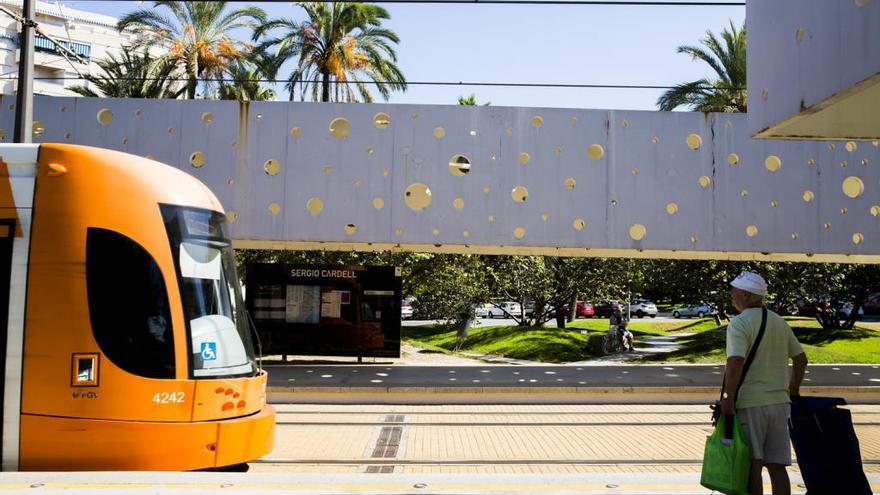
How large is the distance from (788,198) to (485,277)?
55.0ft

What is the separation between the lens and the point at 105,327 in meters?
6.12

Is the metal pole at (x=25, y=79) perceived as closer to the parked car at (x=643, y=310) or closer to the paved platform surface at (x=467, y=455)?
the paved platform surface at (x=467, y=455)

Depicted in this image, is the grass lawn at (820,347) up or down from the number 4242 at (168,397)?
down

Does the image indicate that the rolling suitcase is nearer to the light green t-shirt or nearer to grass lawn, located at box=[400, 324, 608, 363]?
the light green t-shirt

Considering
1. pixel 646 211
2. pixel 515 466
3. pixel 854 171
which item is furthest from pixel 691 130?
pixel 515 466

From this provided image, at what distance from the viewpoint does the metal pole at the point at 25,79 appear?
10977mm

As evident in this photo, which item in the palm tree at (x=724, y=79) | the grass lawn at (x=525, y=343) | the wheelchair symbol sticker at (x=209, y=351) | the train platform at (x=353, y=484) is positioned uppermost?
the palm tree at (x=724, y=79)

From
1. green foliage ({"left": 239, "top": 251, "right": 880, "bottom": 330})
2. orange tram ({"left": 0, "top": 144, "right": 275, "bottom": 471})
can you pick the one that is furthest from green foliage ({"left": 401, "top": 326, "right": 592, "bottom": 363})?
orange tram ({"left": 0, "top": 144, "right": 275, "bottom": 471})

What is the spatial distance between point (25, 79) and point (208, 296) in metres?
6.67

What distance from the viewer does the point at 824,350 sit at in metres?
22.1

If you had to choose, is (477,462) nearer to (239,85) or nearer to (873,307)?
(239,85)

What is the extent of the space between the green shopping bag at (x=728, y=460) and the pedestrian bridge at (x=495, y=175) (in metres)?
9.66

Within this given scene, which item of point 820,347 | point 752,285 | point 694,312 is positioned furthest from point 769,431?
point 694,312

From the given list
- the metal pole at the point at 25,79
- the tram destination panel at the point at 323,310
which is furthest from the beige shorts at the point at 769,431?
the tram destination panel at the point at 323,310
